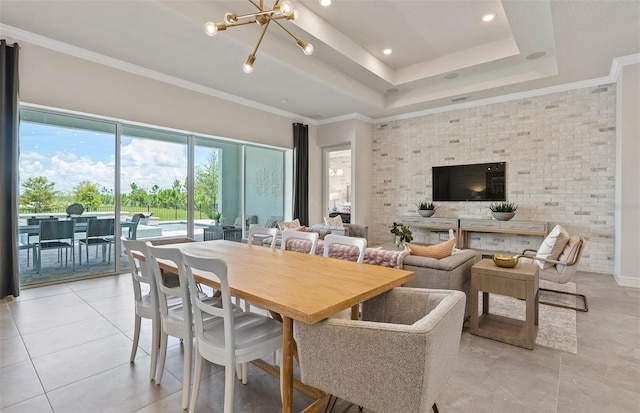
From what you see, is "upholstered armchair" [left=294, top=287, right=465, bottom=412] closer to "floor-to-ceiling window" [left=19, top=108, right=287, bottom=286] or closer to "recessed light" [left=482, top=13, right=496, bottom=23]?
"recessed light" [left=482, top=13, right=496, bottom=23]

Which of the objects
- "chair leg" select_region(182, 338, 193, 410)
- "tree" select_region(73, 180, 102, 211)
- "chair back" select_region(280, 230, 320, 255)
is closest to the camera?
"chair leg" select_region(182, 338, 193, 410)

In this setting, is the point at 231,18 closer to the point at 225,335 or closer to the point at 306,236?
the point at 306,236

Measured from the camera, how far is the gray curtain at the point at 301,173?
734 centimetres

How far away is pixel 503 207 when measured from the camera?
5.77 metres

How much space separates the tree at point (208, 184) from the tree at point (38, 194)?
6.81 ft

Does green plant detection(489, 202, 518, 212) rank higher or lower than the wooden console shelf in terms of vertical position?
higher

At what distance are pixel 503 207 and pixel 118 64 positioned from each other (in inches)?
267

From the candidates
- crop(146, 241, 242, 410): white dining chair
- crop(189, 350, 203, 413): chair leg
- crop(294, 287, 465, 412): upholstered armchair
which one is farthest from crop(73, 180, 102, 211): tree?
crop(294, 287, 465, 412): upholstered armchair

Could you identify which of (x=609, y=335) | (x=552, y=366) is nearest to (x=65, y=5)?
(x=552, y=366)

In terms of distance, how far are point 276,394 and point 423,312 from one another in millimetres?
1036

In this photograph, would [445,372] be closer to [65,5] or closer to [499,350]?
[499,350]

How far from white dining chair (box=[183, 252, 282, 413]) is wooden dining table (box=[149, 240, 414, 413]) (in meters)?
0.10

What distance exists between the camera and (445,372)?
50.8 inches

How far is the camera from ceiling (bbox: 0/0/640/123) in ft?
11.1
